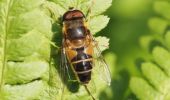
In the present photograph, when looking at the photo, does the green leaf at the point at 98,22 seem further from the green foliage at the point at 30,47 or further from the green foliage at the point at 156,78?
the green foliage at the point at 156,78

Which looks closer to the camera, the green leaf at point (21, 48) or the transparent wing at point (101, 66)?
the green leaf at point (21, 48)

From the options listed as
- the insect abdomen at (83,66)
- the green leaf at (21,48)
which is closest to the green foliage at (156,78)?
the insect abdomen at (83,66)

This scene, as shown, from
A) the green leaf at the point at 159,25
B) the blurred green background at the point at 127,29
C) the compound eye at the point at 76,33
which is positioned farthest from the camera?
the blurred green background at the point at 127,29

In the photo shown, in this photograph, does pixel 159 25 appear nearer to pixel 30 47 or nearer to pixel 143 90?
pixel 143 90

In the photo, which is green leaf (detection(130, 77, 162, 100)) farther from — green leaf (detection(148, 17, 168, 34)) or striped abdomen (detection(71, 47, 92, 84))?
green leaf (detection(148, 17, 168, 34))

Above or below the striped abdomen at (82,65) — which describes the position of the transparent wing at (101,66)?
below

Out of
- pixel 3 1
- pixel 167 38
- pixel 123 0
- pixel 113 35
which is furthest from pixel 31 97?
pixel 123 0

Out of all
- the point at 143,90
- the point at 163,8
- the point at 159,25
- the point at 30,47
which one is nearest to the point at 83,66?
the point at 143,90

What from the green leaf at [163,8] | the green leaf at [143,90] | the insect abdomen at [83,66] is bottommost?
the green leaf at [143,90]

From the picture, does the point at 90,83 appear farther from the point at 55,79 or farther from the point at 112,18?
the point at 112,18
